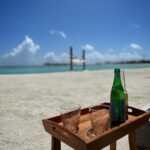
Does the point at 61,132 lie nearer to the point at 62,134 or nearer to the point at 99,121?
the point at 62,134

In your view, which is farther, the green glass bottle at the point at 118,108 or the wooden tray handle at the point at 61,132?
the green glass bottle at the point at 118,108

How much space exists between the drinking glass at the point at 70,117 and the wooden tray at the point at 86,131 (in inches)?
1.2

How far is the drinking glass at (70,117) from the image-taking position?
105 centimetres

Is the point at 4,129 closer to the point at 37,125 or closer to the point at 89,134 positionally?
the point at 37,125

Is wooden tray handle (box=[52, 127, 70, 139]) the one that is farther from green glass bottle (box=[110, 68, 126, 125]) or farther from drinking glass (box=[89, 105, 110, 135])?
green glass bottle (box=[110, 68, 126, 125])

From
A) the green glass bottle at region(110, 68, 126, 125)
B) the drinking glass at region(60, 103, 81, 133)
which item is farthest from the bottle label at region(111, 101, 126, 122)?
the drinking glass at region(60, 103, 81, 133)

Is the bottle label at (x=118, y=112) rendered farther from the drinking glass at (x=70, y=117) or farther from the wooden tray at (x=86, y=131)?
the drinking glass at (x=70, y=117)

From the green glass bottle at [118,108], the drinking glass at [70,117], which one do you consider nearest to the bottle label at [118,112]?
the green glass bottle at [118,108]

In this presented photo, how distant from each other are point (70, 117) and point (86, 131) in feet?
0.38

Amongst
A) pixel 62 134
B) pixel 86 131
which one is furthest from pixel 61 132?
pixel 86 131

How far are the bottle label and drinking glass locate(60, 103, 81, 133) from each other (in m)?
0.21

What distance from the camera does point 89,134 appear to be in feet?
3.31

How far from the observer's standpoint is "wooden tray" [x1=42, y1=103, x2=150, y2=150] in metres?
0.87

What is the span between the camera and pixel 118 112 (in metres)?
1.10
